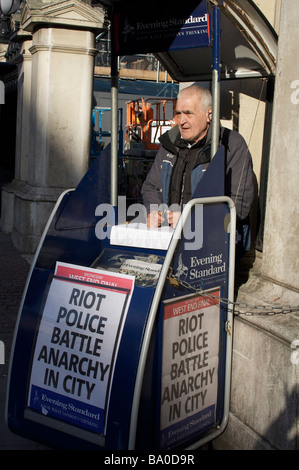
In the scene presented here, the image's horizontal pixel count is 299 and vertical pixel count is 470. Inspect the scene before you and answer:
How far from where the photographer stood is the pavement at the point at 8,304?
396 cm

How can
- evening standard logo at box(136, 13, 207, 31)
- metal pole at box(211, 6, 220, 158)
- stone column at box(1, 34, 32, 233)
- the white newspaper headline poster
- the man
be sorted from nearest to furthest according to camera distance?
the white newspaper headline poster < metal pole at box(211, 6, 220, 158) < the man < evening standard logo at box(136, 13, 207, 31) < stone column at box(1, 34, 32, 233)

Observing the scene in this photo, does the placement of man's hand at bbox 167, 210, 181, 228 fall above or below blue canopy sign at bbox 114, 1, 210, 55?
below

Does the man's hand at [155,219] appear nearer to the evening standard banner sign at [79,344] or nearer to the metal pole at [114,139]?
the metal pole at [114,139]

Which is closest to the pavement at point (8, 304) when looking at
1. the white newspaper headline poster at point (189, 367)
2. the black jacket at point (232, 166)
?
the white newspaper headline poster at point (189, 367)

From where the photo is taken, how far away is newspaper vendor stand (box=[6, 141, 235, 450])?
3236 millimetres

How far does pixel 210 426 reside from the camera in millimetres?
3746

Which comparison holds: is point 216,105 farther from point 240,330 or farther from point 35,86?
point 35,86

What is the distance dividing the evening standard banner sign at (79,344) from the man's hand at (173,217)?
2.21 ft

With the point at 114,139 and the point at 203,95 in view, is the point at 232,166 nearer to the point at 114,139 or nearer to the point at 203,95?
the point at 203,95

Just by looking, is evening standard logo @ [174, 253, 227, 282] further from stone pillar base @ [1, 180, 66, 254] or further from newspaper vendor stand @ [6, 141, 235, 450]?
stone pillar base @ [1, 180, 66, 254]

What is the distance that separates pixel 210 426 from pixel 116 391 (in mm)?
841

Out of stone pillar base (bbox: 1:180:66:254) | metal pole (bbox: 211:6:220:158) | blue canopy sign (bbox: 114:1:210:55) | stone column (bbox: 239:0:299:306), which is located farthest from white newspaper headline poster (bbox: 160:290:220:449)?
stone pillar base (bbox: 1:180:66:254)

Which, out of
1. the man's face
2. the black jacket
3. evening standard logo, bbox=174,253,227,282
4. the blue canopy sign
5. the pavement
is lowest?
the pavement
